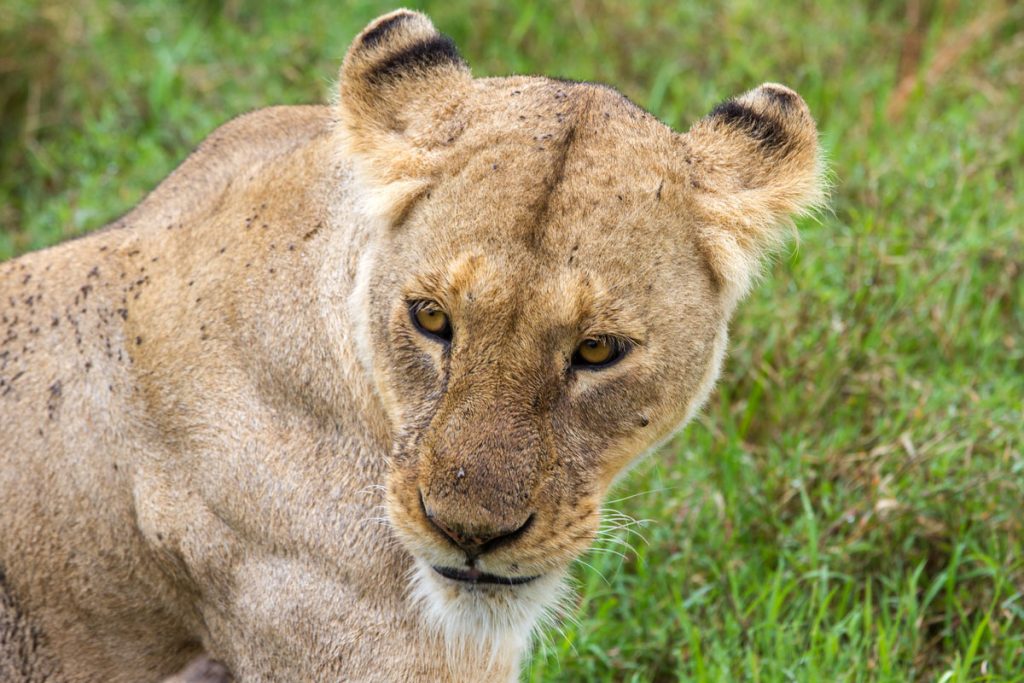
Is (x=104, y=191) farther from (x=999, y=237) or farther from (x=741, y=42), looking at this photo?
(x=999, y=237)

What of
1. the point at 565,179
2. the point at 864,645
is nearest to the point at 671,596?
the point at 864,645

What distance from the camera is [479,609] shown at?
2.77m

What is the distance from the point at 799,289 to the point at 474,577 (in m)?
2.67

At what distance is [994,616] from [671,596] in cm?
94

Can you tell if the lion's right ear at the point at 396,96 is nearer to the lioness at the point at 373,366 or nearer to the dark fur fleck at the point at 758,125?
the lioness at the point at 373,366

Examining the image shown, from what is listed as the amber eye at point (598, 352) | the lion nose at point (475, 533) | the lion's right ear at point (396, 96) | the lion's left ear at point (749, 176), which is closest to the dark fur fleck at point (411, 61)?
the lion's right ear at point (396, 96)

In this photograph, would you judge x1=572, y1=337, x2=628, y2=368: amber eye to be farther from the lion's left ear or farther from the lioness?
the lion's left ear

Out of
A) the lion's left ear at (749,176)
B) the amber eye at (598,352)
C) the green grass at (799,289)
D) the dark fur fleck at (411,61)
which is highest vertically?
the dark fur fleck at (411,61)

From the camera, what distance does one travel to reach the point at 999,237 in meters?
5.23

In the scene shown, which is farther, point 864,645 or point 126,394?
point 864,645

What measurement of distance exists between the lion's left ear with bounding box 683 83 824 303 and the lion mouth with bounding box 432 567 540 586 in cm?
74

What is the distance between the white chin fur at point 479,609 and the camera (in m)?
2.75

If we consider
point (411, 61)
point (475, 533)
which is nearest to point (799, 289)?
point (411, 61)

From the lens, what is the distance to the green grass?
13.3 feet
